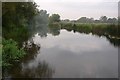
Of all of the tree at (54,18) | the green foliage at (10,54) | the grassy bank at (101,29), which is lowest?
the green foliage at (10,54)

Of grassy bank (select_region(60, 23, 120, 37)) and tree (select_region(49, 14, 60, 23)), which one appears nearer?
grassy bank (select_region(60, 23, 120, 37))

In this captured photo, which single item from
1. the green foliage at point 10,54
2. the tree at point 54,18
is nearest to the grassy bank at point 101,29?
the tree at point 54,18

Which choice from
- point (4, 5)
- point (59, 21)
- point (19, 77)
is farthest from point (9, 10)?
point (59, 21)

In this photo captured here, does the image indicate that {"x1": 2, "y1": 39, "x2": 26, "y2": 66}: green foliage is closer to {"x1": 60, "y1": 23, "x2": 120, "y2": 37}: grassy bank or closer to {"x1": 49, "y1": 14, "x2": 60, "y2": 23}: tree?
{"x1": 60, "y1": 23, "x2": 120, "y2": 37}: grassy bank

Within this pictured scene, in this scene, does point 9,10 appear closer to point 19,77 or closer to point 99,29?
point 19,77

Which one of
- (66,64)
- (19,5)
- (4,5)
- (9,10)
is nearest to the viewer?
(66,64)

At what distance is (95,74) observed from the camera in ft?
38.2

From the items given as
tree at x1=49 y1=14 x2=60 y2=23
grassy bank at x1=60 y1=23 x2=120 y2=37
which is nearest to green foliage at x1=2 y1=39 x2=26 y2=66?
grassy bank at x1=60 y1=23 x2=120 y2=37

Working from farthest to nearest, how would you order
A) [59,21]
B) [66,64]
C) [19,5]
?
[59,21] → [19,5] → [66,64]

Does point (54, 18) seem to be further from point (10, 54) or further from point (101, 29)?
point (10, 54)

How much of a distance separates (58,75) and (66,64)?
3317 mm

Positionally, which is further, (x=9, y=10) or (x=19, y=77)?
(x=9, y=10)

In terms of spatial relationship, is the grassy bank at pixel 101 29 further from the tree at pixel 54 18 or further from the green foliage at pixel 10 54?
the green foliage at pixel 10 54

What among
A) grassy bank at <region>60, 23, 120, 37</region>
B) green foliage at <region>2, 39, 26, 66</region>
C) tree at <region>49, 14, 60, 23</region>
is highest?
tree at <region>49, 14, 60, 23</region>
